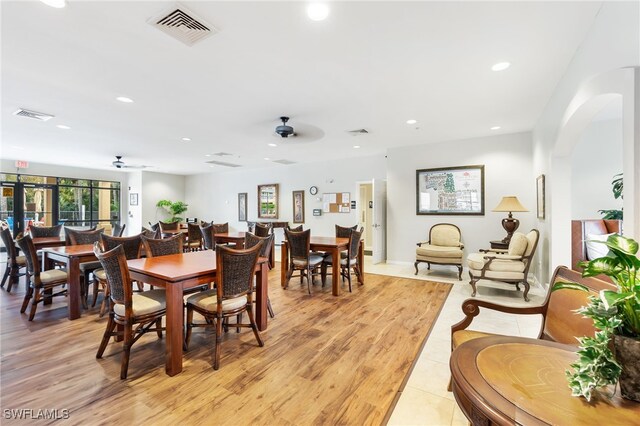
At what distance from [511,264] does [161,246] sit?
470 centimetres

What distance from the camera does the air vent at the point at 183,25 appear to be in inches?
81.3

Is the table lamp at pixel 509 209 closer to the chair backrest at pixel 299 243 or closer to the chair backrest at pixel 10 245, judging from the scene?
the chair backrest at pixel 299 243

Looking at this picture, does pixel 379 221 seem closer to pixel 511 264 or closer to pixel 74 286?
pixel 511 264

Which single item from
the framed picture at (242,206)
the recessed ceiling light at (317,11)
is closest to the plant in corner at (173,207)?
the framed picture at (242,206)

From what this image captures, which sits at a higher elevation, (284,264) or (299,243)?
(299,243)

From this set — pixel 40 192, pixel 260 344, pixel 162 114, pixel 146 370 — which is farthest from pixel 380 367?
pixel 40 192

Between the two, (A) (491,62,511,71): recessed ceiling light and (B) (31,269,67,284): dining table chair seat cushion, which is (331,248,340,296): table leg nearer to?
(A) (491,62,511,71): recessed ceiling light

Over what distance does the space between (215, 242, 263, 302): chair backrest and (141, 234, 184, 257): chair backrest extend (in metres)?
1.34

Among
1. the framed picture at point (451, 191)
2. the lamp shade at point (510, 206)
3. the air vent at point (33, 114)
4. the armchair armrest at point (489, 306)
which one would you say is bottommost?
the armchair armrest at point (489, 306)

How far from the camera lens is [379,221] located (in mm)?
6633

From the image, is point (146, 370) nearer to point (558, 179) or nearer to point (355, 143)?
point (558, 179)

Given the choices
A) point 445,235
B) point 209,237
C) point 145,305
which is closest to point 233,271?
point 145,305

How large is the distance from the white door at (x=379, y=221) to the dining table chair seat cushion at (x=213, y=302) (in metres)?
4.46

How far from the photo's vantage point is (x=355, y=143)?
6.22 meters
